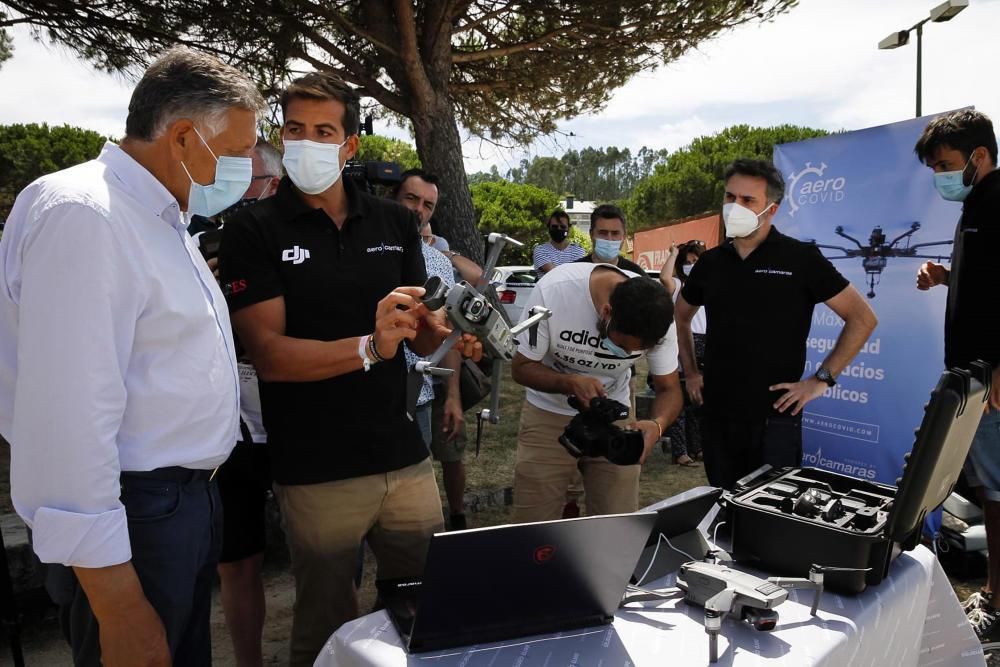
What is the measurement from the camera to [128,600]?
3.95 feet

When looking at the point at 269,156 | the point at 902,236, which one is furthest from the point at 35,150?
the point at 902,236

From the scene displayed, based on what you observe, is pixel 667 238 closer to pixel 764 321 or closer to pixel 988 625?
pixel 764 321

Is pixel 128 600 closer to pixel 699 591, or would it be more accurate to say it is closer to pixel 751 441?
pixel 699 591

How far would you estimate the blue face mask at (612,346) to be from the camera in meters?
2.52

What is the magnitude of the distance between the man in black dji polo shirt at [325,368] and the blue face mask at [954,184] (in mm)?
2483

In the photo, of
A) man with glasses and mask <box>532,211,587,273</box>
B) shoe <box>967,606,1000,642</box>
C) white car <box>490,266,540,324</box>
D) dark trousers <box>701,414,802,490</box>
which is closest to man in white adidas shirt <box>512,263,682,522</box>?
dark trousers <box>701,414,802,490</box>

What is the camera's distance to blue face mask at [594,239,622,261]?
4.68 m

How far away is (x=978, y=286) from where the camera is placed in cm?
275

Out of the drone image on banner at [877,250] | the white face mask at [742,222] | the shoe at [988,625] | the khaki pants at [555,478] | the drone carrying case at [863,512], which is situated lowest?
the shoe at [988,625]

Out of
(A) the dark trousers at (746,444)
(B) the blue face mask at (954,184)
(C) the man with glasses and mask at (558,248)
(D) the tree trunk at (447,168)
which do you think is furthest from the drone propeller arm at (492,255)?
(D) the tree trunk at (447,168)

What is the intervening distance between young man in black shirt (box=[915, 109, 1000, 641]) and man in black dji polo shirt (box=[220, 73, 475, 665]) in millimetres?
2286

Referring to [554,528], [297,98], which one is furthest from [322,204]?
[554,528]

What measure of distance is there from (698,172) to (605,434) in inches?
1297

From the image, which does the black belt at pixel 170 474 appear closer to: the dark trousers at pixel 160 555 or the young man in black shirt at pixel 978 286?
the dark trousers at pixel 160 555
